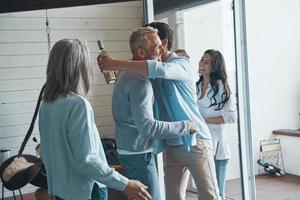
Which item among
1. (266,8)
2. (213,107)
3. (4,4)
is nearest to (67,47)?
(213,107)

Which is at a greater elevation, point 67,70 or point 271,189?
point 67,70

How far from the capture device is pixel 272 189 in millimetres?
4258

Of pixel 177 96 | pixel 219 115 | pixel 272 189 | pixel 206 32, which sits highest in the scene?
pixel 206 32

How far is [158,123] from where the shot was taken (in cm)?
180

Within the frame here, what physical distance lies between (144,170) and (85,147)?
0.53m

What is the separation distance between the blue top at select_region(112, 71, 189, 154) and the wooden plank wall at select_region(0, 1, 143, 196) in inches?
94.1

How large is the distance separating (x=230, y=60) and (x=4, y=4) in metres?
2.28

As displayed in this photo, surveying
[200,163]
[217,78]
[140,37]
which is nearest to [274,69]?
[217,78]

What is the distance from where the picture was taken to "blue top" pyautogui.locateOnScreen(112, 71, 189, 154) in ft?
5.82

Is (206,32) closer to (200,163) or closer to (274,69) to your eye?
(274,69)

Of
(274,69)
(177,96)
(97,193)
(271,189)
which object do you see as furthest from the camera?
Result: (274,69)

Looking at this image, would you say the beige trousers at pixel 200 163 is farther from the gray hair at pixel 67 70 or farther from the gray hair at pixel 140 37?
the gray hair at pixel 67 70

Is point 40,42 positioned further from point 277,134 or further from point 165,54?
point 277,134

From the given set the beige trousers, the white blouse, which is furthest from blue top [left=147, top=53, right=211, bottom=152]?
the white blouse
